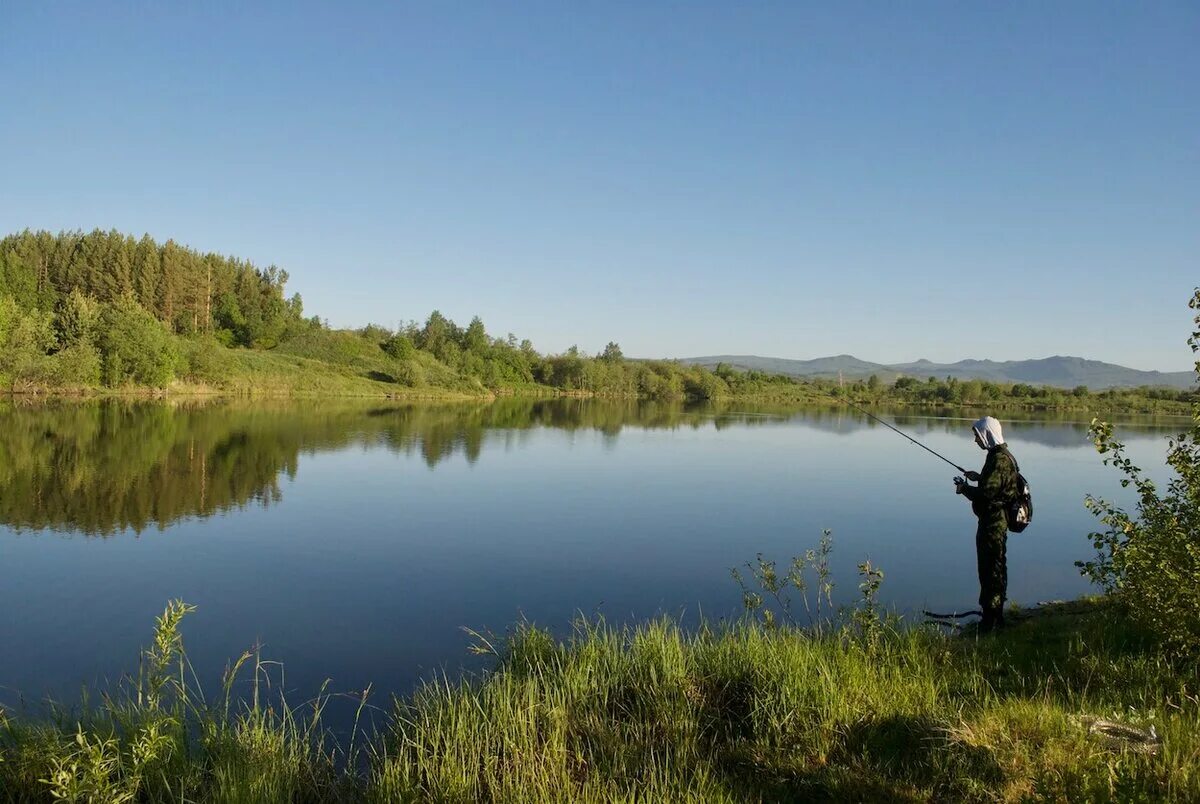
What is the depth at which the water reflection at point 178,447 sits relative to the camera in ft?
49.5

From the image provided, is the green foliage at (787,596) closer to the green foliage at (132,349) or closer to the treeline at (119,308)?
the treeline at (119,308)

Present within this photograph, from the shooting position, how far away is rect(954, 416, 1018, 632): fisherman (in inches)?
275

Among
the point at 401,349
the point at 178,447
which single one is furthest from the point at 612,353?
the point at 178,447

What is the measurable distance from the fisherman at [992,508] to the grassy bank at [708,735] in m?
0.91

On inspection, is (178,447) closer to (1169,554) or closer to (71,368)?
(1169,554)

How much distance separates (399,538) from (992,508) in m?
10.4

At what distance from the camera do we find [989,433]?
7145 mm

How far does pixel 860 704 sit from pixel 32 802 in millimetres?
5091

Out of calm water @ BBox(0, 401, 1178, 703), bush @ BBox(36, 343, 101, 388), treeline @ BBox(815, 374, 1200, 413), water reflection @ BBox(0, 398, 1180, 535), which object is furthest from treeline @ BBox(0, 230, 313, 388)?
treeline @ BBox(815, 374, 1200, 413)

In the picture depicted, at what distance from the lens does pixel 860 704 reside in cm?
489

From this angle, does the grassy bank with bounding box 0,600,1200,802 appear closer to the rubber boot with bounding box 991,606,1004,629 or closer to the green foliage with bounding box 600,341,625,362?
the rubber boot with bounding box 991,606,1004,629

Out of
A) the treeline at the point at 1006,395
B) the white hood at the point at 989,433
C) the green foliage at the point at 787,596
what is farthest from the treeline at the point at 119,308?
the treeline at the point at 1006,395

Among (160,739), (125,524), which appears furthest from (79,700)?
(125,524)

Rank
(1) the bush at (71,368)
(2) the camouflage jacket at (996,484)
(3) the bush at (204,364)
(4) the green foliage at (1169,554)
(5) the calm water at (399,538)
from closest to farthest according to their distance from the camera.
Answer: (4) the green foliage at (1169,554), (2) the camouflage jacket at (996,484), (5) the calm water at (399,538), (1) the bush at (71,368), (3) the bush at (204,364)
